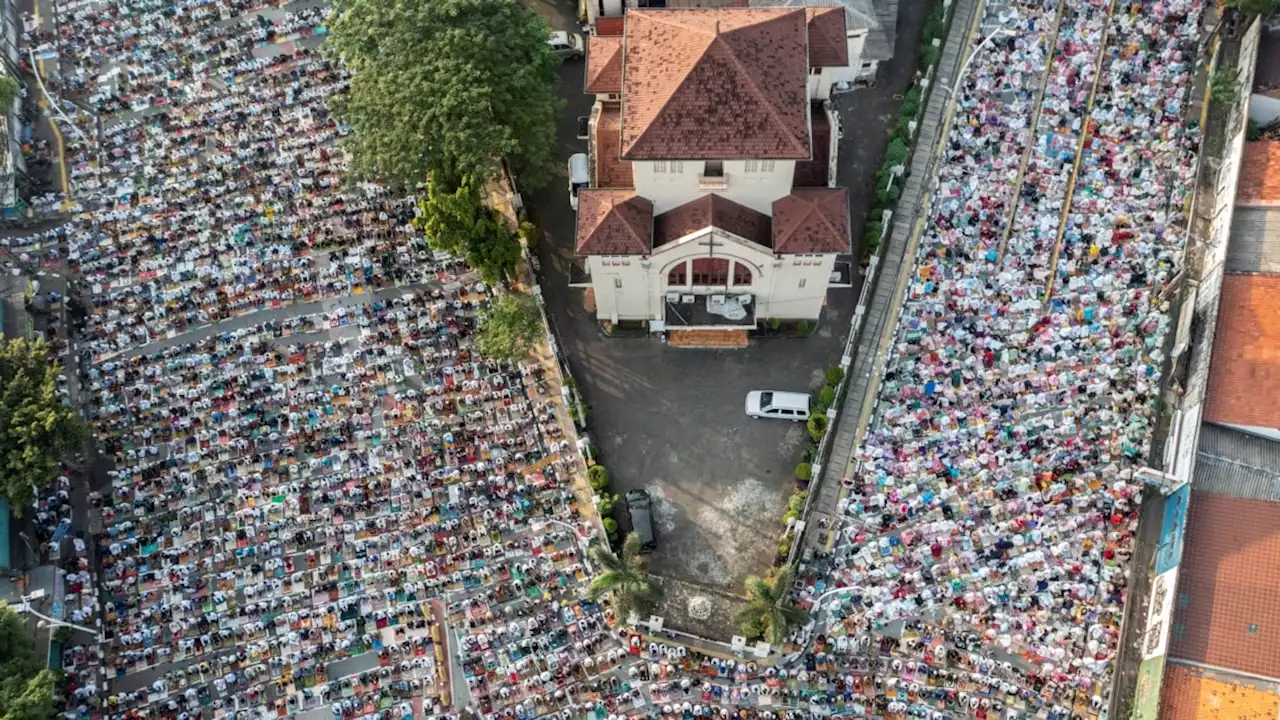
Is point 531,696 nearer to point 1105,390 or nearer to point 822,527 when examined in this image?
point 822,527

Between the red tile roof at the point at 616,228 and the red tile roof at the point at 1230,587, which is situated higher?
the red tile roof at the point at 616,228

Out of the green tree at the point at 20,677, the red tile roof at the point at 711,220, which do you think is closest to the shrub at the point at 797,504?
the red tile roof at the point at 711,220

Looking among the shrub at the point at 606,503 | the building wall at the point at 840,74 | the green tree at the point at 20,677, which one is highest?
the building wall at the point at 840,74

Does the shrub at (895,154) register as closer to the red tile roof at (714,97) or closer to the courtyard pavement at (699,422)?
the courtyard pavement at (699,422)

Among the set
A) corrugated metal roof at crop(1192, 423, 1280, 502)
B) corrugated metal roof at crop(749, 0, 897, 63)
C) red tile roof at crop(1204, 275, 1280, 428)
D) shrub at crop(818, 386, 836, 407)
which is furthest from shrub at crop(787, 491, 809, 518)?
corrugated metal roof at crop(749, 0, 897, 63)

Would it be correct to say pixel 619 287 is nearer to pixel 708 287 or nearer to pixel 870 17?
pixel 708 287

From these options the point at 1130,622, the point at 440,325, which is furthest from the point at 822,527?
the point at 440,325

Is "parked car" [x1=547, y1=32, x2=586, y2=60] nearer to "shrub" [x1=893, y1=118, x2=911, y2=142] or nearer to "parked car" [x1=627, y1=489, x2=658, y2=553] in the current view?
"shrub" [x1=893, y1=118, x2=911, y2=142]
